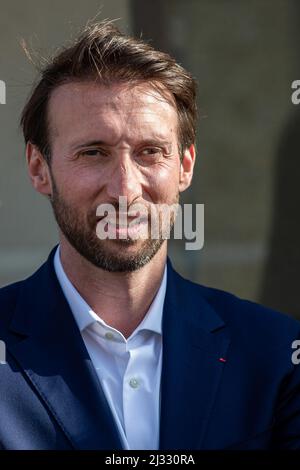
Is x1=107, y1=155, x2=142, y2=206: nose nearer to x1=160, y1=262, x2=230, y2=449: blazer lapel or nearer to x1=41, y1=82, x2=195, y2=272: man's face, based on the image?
x1=41, y1=82, x2=195, y2=272: man's face

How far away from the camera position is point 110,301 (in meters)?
2.09

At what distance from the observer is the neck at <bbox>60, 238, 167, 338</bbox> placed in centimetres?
208

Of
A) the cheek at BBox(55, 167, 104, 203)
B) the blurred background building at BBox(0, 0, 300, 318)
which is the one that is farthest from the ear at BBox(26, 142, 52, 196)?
the blurred background building at BBox(0, 0, 300, 318)

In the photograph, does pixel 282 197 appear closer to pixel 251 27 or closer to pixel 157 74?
pixel 251 27

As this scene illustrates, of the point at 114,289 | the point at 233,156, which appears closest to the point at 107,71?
the point at 114,289

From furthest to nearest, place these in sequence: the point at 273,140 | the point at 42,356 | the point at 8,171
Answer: the point at 273,140 < the point at 8,171 < the point at 42,356

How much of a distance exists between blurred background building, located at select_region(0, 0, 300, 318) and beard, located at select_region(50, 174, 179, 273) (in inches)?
72.6

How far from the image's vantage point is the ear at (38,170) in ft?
7.14

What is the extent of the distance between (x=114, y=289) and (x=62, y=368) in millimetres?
225

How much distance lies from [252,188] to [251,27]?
716 mm

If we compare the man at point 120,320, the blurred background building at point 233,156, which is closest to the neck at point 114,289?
the man at point 120,320

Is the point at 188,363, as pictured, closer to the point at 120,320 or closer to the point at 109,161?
the point at 120,320

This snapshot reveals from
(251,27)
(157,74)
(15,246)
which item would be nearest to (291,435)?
(157,74)
